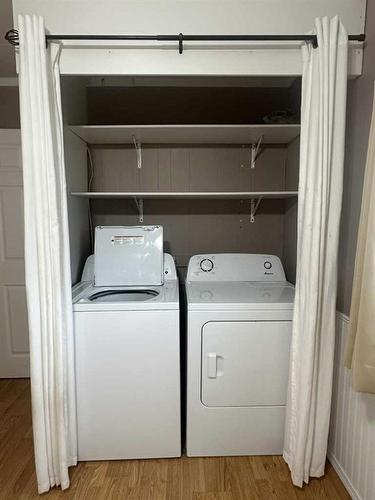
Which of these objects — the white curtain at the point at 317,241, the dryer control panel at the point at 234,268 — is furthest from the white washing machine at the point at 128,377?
the white curtain at the point at 317,241

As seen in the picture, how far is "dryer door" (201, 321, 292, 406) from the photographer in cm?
171

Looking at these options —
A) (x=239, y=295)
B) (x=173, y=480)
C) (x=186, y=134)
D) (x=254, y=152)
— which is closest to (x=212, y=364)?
(x=239, y=295)

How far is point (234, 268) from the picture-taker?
2.29 m

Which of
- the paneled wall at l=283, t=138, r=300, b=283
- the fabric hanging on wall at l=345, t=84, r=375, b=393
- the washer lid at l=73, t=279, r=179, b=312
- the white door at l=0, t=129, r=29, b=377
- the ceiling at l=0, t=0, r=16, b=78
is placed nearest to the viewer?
the fabric hanging on wall at l=345, t=84, r=375, b=393

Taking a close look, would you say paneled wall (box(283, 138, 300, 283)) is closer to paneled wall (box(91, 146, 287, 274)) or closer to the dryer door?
paneled wall (box(91, 146, 287, 274))

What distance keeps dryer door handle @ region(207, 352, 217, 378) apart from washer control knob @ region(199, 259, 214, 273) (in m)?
0.70

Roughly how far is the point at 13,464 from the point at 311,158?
2252 mm

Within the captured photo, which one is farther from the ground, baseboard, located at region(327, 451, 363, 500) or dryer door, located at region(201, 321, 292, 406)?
→ dryer door, located at region(201, 321, 292, 406)

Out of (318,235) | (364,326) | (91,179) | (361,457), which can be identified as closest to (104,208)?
(91,179)

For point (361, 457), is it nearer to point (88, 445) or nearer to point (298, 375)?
point (298, 375)

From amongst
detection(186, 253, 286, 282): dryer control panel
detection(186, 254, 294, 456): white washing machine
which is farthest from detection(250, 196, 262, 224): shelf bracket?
detection(186, 254, 294, 456): white washing machine

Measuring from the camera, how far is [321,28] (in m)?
1.39

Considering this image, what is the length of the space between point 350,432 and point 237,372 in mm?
601

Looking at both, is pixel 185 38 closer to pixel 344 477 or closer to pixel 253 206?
pixel 253 206
